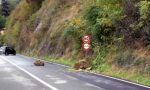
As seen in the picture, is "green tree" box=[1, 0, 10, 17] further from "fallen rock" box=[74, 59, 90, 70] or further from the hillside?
"fallen rock" box=[74, 59, 90, 70]

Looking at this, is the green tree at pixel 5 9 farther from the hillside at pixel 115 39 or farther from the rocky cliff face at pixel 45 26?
the hillside at pixel 115 39

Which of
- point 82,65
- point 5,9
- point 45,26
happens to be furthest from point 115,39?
point 5,9

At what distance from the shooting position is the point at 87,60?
2755 cm

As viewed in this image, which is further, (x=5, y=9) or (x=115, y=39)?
(x=5, y=9)

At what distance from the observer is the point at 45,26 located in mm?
57625

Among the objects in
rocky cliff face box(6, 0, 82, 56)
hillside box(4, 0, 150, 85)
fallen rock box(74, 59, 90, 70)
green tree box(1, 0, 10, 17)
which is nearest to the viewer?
hillside box(4, 0, 150, 85)

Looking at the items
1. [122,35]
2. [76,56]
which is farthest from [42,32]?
[122,35]

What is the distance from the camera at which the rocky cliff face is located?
46875 mm

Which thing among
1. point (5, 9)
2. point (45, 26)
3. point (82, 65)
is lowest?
point (82, 65)

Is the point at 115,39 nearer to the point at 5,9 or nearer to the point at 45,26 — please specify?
the point at 45,26

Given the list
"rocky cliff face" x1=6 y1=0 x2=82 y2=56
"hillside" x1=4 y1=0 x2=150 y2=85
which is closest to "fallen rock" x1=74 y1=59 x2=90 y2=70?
"hillside" x1=4 y1=0 x2=150 y2=85

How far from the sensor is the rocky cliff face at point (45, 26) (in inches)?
1845

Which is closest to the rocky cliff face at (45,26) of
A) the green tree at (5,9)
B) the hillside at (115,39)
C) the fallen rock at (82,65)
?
the hillside at (115,39)

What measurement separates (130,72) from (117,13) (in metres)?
5.58
